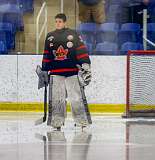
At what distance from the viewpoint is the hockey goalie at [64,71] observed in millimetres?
10203

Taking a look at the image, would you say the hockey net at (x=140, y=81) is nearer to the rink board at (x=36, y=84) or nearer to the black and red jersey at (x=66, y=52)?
the rink board at (x=36, y=84)

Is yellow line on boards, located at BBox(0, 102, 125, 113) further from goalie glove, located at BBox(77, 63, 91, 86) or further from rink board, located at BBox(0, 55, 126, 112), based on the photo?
goalie glove, located at BBox(77, 63, 91, 86)

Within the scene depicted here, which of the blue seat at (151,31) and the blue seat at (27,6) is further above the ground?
the blue seat at (27,6)

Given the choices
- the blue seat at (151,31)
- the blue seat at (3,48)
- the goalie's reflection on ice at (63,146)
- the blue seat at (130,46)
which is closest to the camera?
the goalie's reflection on ice at (63,146)

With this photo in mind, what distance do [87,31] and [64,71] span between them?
3391 millimetres

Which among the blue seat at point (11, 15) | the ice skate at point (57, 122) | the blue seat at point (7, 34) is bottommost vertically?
the ice skate at point (57, 122)

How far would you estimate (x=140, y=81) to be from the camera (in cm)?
1262

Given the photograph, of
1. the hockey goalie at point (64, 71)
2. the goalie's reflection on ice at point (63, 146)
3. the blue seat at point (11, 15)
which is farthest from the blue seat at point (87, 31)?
the goalie's reflection on ice at point (63, 146)

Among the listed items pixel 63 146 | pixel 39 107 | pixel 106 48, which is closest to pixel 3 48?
pixel 39 107

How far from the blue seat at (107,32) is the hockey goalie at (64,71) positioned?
3231mm

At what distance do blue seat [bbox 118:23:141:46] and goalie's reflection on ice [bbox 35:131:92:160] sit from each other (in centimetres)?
380

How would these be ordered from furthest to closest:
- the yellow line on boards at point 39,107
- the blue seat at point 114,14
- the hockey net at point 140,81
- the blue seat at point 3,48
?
the blue seat at point 114,14 → the blue seat at point 3,48 → the yellow line on boards at point 39,107 → the hockey net at point 140,81

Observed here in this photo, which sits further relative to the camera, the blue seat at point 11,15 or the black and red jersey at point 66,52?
the blue seat at point 11,15

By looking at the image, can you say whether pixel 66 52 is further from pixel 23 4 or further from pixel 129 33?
pixel 23 4
